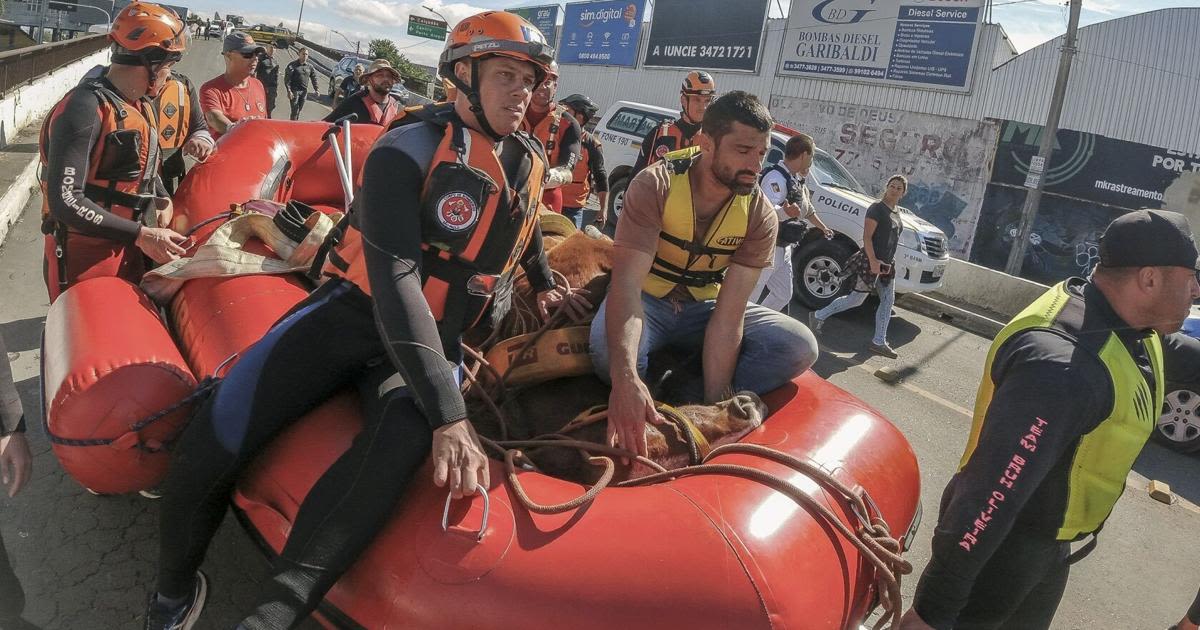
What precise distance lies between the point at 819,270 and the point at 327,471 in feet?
23.7

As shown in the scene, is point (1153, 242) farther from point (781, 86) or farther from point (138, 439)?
point (781, 86)

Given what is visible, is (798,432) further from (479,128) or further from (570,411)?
(479,128)

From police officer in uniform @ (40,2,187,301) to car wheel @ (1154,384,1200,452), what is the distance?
6.74 metres

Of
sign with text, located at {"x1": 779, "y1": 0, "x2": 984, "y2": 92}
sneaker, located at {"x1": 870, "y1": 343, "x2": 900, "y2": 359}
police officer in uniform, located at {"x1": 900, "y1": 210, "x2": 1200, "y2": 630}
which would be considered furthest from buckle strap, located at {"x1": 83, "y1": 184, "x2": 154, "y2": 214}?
sign with text, located at {"x1": 779, "y1": 0, "x2": 984, "y2": 92}

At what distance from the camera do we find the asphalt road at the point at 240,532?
9.10ft

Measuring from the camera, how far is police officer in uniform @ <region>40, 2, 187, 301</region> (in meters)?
3.34

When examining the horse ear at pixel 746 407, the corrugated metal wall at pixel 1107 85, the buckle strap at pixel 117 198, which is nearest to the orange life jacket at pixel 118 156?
the buckle strap at pixel 117 198

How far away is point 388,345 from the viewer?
201 centimetres

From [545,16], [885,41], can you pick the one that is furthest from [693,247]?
[545,16]

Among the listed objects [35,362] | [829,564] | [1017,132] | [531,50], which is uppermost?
[1017,132]

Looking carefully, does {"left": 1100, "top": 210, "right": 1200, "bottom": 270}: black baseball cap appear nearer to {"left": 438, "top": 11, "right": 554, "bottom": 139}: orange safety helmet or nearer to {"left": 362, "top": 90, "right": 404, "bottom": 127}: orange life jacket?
{"left": 438, "top": 11, "right": 554, "bottom": 139}: orange safety helmet

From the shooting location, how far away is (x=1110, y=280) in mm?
2066

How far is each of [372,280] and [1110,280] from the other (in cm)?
194

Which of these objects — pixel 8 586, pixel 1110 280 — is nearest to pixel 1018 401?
pixel 1110 280
